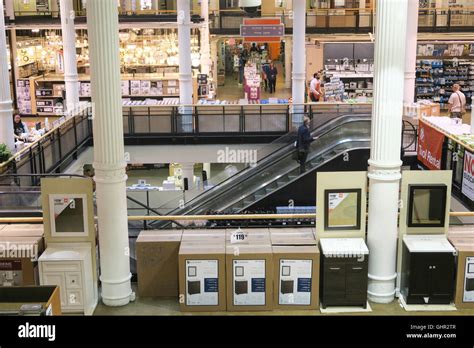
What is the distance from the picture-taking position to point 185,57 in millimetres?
19391

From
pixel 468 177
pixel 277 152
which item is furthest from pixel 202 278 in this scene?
pixel 277 152

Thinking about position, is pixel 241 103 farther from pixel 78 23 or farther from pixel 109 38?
pixel 109 38

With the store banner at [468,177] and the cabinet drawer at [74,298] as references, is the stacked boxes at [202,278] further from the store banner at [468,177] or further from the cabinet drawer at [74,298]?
the store banner at [468,177]

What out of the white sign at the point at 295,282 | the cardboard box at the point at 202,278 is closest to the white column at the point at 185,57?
the cardboard box at the point at 202,278

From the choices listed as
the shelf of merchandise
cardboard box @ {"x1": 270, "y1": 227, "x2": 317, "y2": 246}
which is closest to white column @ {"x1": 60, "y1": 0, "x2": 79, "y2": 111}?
cardboard box @ {"x1": 270, "y1": 227, "x2": 317, "y2": 246}

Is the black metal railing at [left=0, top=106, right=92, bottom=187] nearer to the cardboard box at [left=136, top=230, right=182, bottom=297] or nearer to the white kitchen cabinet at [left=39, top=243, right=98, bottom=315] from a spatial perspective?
the white kitchen cabinet at [left=39, top=243, right=98, bottom=315]

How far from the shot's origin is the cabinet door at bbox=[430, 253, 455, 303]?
9.24 m

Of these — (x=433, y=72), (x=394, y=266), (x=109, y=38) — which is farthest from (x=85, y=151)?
(x=433, y=72)

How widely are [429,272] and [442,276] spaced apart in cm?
18

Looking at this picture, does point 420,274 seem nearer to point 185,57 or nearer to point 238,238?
point 238,238

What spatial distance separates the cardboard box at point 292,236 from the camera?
9.64 meters

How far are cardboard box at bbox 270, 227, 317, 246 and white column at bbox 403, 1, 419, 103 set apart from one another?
9.43 meters

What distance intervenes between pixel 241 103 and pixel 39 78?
928cm

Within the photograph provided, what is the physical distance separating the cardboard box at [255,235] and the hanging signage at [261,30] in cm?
1014
